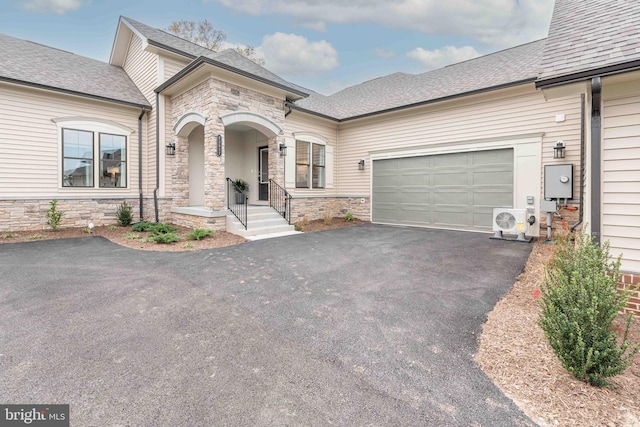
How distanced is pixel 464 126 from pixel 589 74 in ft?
20.9

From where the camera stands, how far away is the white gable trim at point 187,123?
27.9 feet

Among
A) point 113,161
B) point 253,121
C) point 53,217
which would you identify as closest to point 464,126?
point 253,121

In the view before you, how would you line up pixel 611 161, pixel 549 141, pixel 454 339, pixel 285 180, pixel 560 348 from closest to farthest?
pixel 560 348
pixel 454 339
pixel 611 161
pixel 549 141
pixel 285 180

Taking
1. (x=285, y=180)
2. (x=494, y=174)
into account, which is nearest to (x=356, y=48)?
(x=285, y=180)

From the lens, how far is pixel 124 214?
365 inches

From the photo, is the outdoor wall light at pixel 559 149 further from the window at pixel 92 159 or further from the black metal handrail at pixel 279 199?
the window at pixel 92 159

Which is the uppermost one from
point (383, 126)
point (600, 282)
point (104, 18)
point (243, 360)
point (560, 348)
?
point (104, 18)

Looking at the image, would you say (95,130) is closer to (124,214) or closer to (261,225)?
(124,214)

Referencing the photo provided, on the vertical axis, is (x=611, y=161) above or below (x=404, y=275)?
above

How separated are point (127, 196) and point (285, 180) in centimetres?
521

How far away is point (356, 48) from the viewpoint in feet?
59.1

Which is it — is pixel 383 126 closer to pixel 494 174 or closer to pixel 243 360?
pixel 494 174

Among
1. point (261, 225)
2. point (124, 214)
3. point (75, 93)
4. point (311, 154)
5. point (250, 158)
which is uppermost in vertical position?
point (75, 93)

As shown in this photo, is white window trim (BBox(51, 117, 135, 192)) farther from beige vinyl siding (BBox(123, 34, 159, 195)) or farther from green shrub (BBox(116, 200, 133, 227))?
green shrub (BBox(116, 200, 133, 227))
